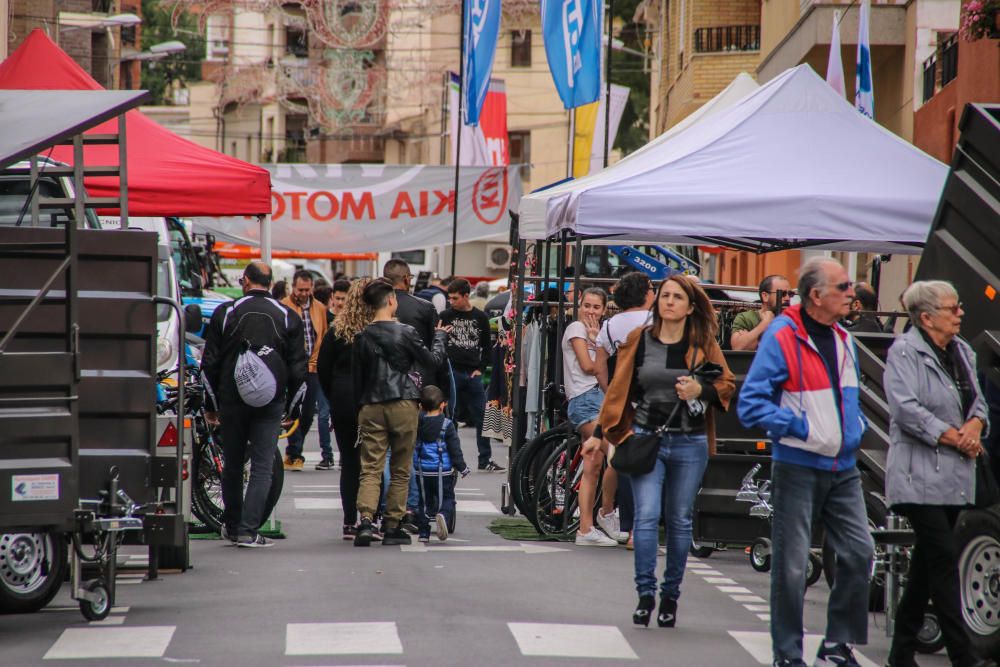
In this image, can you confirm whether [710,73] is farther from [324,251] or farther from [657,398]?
[657,398]

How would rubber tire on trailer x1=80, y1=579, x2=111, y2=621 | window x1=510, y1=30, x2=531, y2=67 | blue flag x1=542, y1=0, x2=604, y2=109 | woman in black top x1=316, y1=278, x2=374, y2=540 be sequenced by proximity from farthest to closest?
window x1=510, y1=30, x2=531, y2=67 < blue flag x1=542, y1=0, x2=604, y2=109 < woman in black top x1=316, y1=278, x2=374, y2=540 < rubber tire on trailer x1=80, y1=579, x2=111, y2=621

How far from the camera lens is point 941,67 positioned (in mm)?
22156

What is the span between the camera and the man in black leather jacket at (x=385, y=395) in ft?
40.8

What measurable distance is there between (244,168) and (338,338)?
236 cm

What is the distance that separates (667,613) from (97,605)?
2.99 meters

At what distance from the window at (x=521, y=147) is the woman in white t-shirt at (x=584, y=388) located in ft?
167

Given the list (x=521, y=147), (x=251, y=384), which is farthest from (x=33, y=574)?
(x=521, y=147)

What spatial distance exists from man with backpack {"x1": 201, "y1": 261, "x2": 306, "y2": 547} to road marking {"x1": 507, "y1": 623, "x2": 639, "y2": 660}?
365 centimetres

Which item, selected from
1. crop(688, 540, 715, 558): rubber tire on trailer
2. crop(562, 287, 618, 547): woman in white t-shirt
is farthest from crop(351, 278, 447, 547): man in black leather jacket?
crop(688, 540, 715, 558): rubber tire on trailer

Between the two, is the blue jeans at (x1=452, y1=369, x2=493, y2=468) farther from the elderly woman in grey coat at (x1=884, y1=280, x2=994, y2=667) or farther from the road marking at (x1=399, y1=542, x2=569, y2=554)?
the elderly woman in grey coat at (x1=884, y1=280, x2=994, y2=667)

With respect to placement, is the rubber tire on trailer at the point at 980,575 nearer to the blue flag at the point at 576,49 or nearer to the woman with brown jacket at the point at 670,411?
the woman with brown jacket at the point at 670,411

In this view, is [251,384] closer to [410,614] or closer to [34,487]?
[410,614]

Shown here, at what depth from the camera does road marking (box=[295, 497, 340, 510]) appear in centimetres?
1533

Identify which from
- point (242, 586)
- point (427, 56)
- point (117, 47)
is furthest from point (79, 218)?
point (427, 56)
